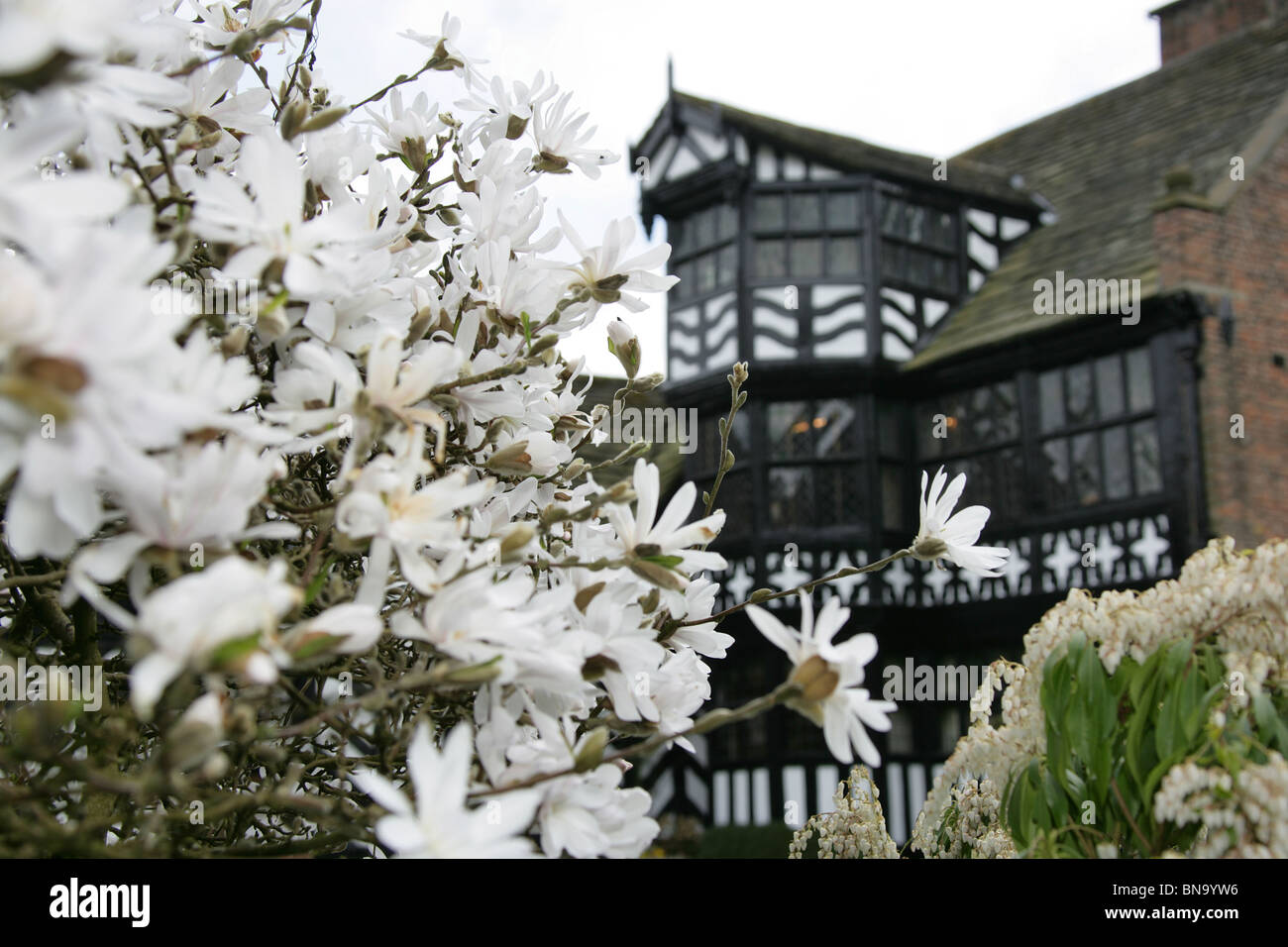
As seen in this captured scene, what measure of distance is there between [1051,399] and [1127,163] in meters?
3.67

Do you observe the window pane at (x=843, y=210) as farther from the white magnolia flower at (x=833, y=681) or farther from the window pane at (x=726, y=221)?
the white magnolia flower at (x=833, y=681)

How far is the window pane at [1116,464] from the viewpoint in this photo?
10.8m

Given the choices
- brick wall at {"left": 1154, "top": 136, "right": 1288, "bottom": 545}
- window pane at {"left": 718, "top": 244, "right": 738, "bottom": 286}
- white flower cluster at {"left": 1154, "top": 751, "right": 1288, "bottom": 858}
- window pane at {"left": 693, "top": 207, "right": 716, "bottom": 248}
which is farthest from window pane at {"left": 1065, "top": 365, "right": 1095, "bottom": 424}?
white flower cluster at {"left": 1154, "top": 751, "right": 1288, "bottom": 858}

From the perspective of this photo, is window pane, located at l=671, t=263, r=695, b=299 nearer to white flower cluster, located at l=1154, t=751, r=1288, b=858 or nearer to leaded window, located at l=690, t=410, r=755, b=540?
leaded window, located at l=690, t=410, r=755, b=540

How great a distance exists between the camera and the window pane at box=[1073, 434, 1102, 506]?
1105 centimetres

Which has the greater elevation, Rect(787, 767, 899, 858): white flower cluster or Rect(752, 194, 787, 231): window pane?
Rect(752, 194, 787, 231): window pane

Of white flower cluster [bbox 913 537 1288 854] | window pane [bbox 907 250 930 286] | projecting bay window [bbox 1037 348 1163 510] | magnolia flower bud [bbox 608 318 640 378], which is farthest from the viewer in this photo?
window pane [bbox 907 250 930 286]

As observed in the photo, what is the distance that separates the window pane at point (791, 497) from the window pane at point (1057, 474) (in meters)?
2.38

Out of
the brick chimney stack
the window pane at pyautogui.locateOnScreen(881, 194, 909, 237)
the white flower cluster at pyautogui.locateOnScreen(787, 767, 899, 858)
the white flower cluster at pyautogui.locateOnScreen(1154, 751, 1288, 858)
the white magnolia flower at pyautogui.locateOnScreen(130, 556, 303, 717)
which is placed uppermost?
the brick chimney stack

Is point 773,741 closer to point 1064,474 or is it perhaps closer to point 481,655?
point 1064,474

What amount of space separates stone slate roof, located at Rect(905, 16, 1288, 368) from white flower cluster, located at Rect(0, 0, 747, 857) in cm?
1013

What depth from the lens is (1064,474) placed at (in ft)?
37.1

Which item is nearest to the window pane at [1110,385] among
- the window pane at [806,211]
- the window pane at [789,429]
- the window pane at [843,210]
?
the window pane at [789,429]
